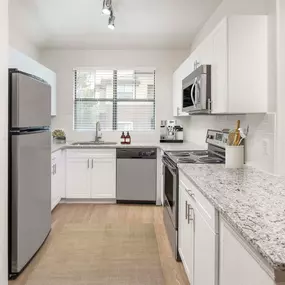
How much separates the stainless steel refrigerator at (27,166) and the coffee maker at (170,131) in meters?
2.63

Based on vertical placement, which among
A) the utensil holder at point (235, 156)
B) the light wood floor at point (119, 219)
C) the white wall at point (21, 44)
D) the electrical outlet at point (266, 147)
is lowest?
the light wood floor at point (119, 219)

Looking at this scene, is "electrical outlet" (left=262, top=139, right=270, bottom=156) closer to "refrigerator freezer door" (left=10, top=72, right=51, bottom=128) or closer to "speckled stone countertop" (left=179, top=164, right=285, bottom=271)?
"speckled stone countertop" (left=179, top=164, right=285, bottom=271)

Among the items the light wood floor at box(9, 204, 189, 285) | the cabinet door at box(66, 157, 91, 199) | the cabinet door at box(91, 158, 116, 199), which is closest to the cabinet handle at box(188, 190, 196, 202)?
the light wood floor at box(9, 204, 189, 285)

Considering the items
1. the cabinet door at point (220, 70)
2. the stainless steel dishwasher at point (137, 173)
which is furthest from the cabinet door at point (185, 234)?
the stainless steel dishwasher at point (137, 173)

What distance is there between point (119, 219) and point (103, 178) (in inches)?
36.5

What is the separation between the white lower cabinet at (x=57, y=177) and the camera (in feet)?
14.6

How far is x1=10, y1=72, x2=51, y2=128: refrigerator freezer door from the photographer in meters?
2.57

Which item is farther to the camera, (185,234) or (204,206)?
(185,234)

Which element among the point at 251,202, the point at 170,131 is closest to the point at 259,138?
the point at 251,202

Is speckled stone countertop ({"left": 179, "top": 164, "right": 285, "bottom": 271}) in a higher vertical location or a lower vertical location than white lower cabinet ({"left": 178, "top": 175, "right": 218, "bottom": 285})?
higher

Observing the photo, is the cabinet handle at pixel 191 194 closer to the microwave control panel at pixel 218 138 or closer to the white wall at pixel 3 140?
the microwave control panel at pixel 218 138

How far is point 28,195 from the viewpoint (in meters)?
2.82

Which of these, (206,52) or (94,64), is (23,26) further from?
(206,52)

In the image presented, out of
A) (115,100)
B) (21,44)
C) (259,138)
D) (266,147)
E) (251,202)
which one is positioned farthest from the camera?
(115,100)
